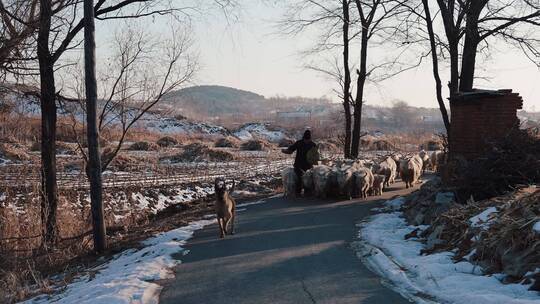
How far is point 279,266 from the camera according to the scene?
8.55 m

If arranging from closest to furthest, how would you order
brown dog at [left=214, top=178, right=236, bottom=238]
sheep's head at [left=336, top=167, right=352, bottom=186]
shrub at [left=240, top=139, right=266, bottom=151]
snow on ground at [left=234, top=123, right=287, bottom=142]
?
brown dog at [left=214, top=178, right=236, bottom=238]
sheep's head at [left=336, top=167, right=352, bottom=186]
shrub at [left=240, top=139, right=266, bottom=151]
snow on ground at [left=234, top=123, right=287, bottom=142]

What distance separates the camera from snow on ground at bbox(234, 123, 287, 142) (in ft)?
230

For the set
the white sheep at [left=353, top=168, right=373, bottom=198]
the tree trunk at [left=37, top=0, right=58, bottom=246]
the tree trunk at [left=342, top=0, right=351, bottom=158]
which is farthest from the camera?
the tree trunk at [left=342, top=0, right=351, bottom=158]

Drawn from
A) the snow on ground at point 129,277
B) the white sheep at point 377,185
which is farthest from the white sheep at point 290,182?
the snow on ground at point 129,277

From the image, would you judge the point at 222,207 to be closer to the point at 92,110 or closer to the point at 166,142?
A: the point at 92,110

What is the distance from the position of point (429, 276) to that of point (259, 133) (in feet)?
221

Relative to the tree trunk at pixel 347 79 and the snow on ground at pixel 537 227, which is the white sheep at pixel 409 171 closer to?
the tree trunk at pixel 347 79

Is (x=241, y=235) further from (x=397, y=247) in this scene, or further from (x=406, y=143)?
(x=406, y=143)

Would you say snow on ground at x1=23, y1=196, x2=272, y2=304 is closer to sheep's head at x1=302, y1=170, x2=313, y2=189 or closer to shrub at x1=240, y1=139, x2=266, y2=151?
sheep's head at x1=302, y1=170, x2=313, y2=189

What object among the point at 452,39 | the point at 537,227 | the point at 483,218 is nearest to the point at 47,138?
the point at 483,218

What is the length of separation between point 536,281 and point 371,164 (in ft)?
46.0

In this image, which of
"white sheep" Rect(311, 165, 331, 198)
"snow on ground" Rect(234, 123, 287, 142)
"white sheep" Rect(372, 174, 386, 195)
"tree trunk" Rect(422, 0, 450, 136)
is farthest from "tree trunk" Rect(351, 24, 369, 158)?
"snow on ground" Rect(234, 123, 287, 142)

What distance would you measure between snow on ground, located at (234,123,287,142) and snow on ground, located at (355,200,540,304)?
194ft

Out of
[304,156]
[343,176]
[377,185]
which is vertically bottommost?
[377,185]
